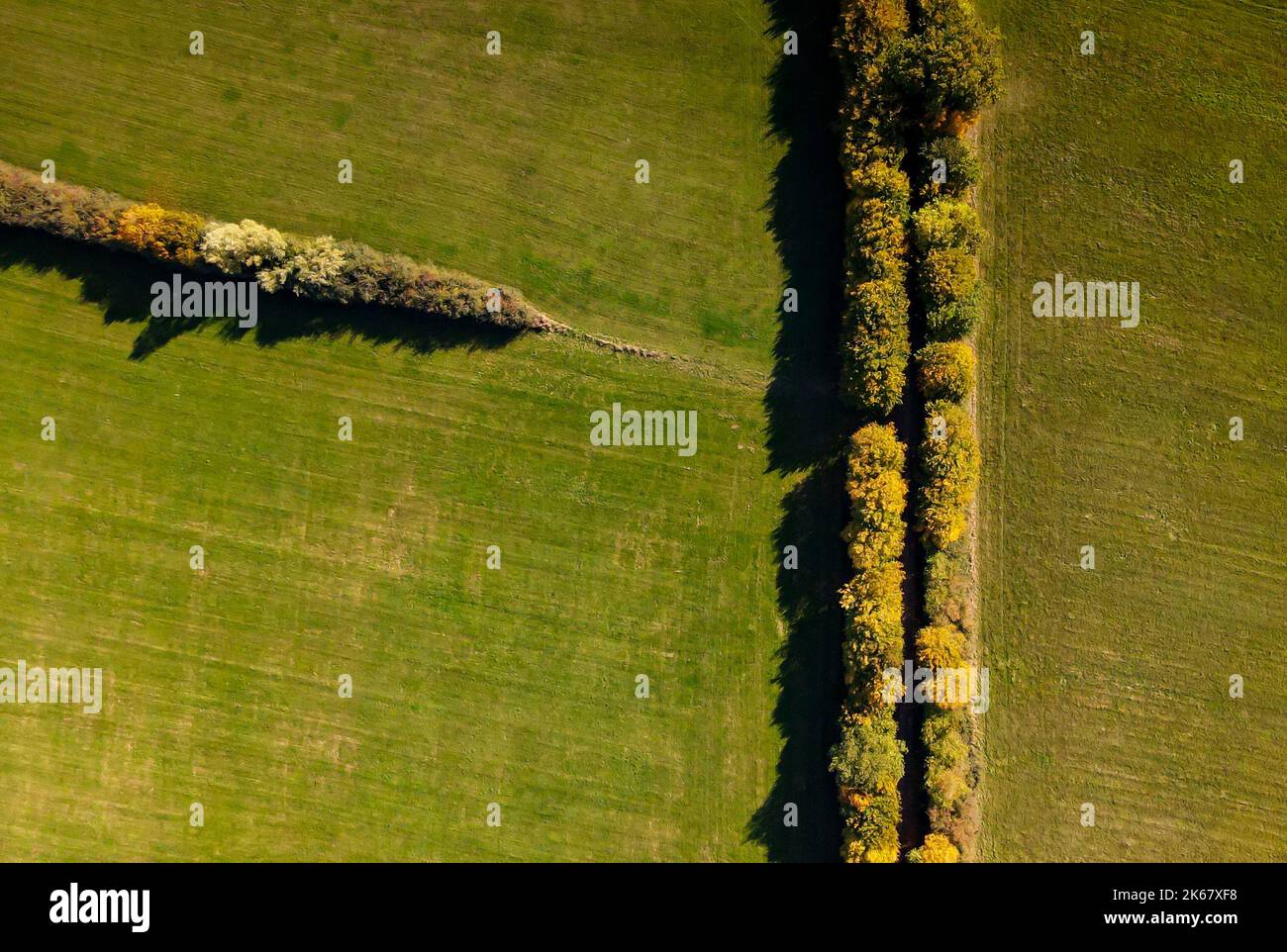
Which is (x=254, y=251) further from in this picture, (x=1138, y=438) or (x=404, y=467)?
(x=1138, y=438)

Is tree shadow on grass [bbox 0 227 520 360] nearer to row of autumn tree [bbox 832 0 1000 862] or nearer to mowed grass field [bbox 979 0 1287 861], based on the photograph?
row of autumn tree [bbox 832 0 1000 862]

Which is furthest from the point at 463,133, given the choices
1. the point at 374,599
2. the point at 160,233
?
the point at 374,599

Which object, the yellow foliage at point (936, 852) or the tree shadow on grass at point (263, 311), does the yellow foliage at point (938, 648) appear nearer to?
the yellow foliage at point (936, 852)

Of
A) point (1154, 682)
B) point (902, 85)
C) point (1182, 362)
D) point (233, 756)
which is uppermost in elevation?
point (902, 85)

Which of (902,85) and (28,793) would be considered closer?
(902,85)

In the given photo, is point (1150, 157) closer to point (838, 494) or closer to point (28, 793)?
point (838, 494)
